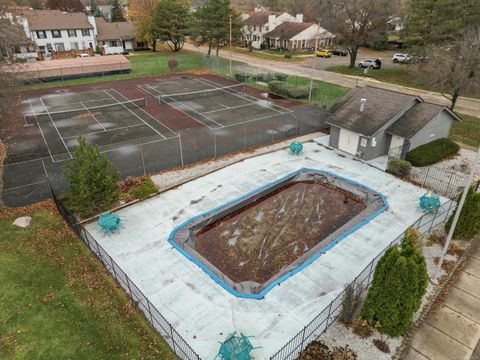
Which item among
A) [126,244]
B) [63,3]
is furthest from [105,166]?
[63,3]

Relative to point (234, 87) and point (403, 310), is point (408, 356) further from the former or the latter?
point (234, 87)

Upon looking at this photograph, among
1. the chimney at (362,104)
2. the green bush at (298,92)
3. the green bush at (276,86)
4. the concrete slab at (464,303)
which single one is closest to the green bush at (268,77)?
the green bush at (276,86)

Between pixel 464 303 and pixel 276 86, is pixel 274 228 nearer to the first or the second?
pixel 464 303

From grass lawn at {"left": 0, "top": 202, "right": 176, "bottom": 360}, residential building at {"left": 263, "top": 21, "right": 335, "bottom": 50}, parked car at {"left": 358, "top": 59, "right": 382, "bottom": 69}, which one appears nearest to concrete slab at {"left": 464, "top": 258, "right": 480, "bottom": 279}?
grass lawn at {"left": 0, "top": 202, "right": 176, "bottom": 360}

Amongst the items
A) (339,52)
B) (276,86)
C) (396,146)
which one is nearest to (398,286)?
(396,146)

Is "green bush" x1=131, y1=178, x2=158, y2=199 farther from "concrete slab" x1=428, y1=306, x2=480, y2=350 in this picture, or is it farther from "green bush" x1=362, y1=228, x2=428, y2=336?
"concrete slab" x1=428, y1=306, x2=480, y2=350

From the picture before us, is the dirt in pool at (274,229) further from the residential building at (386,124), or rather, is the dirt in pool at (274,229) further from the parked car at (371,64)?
the parked car at (371,64)
